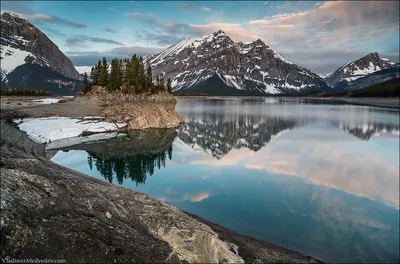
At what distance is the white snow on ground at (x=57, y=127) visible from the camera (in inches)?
2083

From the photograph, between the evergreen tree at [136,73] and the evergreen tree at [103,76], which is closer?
the evergreen tree at [136,73]

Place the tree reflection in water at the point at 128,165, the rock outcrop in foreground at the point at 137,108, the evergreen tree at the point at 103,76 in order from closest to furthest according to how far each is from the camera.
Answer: the tree reflection in water at the point at 128,165
the rock outcrop in foreground at the point at 137,108
the evergreen tree at the point at 103,76

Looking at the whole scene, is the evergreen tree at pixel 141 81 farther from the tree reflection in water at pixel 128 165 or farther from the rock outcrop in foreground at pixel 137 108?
the tree reflection in water at pixel 128 165

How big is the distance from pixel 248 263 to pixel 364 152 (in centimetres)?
4627

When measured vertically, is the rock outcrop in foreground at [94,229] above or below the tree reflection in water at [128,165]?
above

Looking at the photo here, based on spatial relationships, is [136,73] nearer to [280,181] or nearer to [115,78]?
[115,78]

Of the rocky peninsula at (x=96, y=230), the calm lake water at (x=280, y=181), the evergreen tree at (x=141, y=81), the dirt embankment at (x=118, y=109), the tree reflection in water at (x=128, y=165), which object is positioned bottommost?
the calm lake water at (x=280, y=181)

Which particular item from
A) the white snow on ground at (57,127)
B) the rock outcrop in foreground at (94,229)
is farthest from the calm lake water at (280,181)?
the white snow on ground at (57,127)

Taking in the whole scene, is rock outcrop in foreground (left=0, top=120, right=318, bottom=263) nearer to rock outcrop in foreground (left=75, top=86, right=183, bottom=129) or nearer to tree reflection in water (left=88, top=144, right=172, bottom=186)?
tree reflection in water (left=88, top=144, right=172, bottom=186)

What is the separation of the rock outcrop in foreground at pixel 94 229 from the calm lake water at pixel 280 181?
5.18 m

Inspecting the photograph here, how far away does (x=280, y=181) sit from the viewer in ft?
111

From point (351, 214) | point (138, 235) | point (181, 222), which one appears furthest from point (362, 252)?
point (138, 235)

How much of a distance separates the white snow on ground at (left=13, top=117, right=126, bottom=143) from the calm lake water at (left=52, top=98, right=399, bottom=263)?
308 inches

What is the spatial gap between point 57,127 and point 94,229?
53.0 meters
